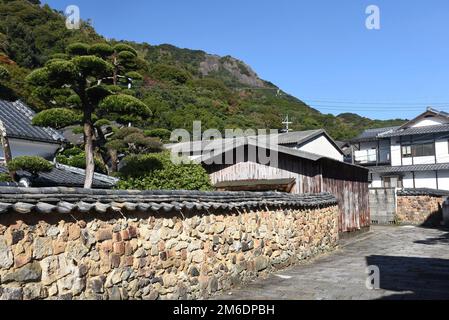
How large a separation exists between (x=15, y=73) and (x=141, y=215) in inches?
1283

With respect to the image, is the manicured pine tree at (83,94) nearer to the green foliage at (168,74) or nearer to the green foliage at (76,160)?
the green foliage at (76,160)

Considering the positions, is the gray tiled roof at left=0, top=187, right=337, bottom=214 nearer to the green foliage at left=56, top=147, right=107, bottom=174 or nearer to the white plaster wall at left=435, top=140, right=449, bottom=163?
the green foliage at left=56, top=147, right=107, bottom=174

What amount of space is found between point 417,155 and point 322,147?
34.6 ft

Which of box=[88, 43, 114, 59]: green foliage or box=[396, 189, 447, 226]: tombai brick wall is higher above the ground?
box=[88, 43, 114, 59]: green foliage

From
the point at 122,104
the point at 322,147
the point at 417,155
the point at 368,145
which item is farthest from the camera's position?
the point at 368,145

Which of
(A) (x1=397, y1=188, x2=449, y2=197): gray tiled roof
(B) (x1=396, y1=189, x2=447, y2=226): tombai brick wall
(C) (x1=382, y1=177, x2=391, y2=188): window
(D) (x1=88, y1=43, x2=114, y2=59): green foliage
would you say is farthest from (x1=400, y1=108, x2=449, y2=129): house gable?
(D) (x1=88, y1=43, x2=114, y2=59): green foliage

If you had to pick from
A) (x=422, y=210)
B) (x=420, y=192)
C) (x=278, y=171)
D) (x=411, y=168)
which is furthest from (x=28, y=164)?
(x=411, y=168)

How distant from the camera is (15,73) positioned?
34.4 metres

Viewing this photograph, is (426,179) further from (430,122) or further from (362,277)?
(362,277)

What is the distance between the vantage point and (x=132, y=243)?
642 cm

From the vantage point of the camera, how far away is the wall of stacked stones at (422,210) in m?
26.8

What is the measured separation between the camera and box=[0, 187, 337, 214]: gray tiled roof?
15.4 ft

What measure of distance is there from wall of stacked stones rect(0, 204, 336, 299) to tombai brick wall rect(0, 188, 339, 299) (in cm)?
1
